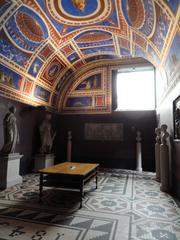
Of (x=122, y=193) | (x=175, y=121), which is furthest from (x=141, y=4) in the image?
(x=122, y=193)

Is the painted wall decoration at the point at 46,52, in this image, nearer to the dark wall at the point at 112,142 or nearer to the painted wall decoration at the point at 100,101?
the painted wall decoration at the point at 100,101

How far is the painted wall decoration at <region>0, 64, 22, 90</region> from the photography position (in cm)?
649

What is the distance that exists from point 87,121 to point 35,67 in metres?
4.15

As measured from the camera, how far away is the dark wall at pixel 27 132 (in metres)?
7.58

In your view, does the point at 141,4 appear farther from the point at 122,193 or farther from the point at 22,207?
the point at 22,207

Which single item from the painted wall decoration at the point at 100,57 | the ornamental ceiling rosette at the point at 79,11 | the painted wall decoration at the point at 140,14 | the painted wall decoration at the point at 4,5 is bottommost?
the painted wall decoration at the point at 140,14

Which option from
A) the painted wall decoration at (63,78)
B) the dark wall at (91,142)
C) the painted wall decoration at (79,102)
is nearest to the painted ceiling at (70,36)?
the painted wall decoration at (63,78)

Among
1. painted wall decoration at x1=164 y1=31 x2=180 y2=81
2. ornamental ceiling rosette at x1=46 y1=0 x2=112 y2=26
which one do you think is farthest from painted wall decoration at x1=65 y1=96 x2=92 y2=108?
painted wall decoration at x1=164 y1=31 x2=180 y2=81

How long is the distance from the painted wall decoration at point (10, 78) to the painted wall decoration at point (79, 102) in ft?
12.2

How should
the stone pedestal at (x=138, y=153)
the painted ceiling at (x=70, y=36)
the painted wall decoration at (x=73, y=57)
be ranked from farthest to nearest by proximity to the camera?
the stone pedestal at (x=138, y=153) → the painted wall decoration at (x=73, y=57) → the painted ceiling at (x=70, y=36)

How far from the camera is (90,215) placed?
362cm

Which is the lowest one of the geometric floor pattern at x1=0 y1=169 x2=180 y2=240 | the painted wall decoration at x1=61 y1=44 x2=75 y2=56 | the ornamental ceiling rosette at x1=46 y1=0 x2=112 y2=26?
the geometric floor pattern at x1=0 y1=169 x2=180 y2=240

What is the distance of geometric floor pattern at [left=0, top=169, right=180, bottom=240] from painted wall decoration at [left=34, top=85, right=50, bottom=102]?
4687 millimetres

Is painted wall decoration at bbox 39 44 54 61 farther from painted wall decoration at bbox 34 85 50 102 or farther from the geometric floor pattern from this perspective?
the geometric floor pattern
